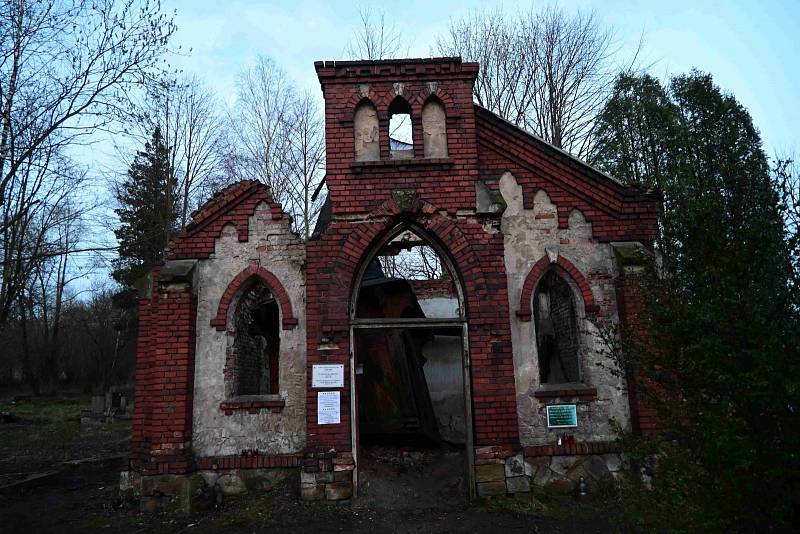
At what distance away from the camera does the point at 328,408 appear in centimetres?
763

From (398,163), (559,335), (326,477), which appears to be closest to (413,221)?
(398,163)

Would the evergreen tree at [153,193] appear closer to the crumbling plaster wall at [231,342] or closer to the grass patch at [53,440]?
the grass patch at [53,440]

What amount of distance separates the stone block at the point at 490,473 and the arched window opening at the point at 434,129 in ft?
15.1

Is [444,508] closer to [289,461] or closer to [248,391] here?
[289,461]

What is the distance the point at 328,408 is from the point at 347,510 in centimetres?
134

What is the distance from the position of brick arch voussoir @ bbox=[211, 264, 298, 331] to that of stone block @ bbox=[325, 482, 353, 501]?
7.69 ft

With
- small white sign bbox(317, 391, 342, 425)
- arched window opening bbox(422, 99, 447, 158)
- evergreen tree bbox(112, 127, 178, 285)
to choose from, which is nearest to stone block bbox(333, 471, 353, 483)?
small white sign bbox(317, 391, 342, 425)

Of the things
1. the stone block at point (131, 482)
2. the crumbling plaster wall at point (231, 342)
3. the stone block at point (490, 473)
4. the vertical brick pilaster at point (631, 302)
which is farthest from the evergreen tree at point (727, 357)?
the stone block at point (131, 482)

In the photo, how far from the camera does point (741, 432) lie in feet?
11.0

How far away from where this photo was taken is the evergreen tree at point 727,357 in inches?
129

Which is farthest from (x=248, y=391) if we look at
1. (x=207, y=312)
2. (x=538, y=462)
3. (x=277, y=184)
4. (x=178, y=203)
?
(x=178, y=203)

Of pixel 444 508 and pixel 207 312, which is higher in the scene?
pixel 207 312

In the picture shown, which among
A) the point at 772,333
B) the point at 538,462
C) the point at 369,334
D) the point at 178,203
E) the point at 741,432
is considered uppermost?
the point at 178,203

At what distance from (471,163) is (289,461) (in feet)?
17.0
